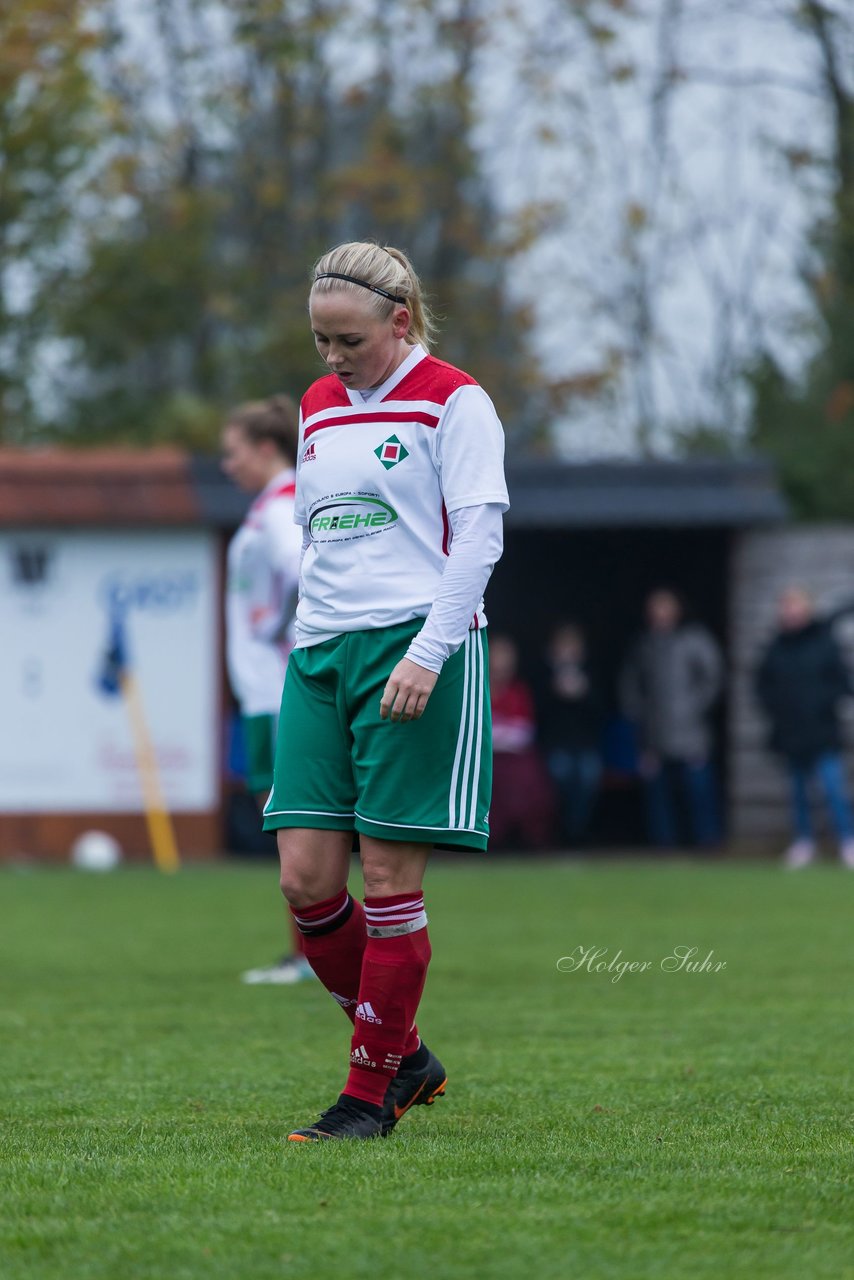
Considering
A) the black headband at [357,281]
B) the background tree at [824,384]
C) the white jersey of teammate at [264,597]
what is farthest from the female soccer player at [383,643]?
the background tree at [824,384]

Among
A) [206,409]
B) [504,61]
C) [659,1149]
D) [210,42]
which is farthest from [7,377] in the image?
[659,1149]

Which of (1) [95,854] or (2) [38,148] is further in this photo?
(2) [38,148]

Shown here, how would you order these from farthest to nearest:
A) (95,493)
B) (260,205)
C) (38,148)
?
(260,205) < (38,148) < (95,493)

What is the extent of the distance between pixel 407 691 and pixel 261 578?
3.49 metres

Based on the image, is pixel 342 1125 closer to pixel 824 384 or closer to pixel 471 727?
pixel 471 727

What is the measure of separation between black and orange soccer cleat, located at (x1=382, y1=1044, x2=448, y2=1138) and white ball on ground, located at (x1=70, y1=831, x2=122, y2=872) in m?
10.7

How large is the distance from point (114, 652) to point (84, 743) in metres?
0.78

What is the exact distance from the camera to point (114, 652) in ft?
52.1

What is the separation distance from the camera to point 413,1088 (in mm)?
4383

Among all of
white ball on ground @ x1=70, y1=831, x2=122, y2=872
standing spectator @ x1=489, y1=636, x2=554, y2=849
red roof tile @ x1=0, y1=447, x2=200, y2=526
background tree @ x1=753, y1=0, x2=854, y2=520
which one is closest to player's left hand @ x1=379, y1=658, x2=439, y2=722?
white ball on ground @ x1=70, y1=831, x2=122, y2=872

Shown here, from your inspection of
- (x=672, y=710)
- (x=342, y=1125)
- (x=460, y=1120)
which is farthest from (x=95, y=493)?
(x=342, y=1125)

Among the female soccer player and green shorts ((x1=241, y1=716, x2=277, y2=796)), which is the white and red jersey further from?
green shorts ((x1=241, y1=716, x2=277, y2=796))

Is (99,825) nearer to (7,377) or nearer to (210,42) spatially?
(7,377)

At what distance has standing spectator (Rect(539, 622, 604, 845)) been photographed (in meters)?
16.8
